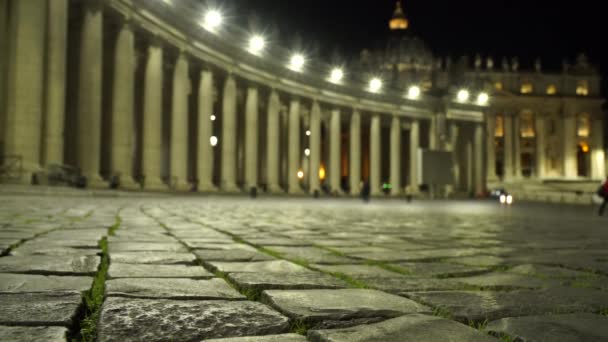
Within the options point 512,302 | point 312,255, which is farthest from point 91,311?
point 312,255

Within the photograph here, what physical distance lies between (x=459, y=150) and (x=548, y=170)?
42.4 meters

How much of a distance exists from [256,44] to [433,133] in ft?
101

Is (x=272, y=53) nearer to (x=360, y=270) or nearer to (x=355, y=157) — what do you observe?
(x=355, y=157)

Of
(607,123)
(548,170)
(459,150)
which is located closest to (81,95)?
A: (459,150)

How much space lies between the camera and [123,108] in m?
29.3

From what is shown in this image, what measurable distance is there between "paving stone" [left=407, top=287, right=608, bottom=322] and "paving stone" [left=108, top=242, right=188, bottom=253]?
117 inches

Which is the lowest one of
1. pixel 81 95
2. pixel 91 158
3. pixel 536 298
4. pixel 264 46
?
pixel 536 298

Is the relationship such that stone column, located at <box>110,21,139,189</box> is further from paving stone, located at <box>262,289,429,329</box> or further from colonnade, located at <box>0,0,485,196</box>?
→ paving stone, located at <box>262,289,429,329</box>

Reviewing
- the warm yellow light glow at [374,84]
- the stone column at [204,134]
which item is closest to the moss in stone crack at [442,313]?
the stone column at [204,134]

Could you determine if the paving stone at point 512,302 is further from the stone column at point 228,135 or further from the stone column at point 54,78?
the stone column at point 228,135

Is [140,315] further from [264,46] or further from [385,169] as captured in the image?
[385,169]

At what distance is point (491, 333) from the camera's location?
7.75ft

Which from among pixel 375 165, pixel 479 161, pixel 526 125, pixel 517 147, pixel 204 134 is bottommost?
pixel 375 165

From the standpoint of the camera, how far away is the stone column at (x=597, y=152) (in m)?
109
